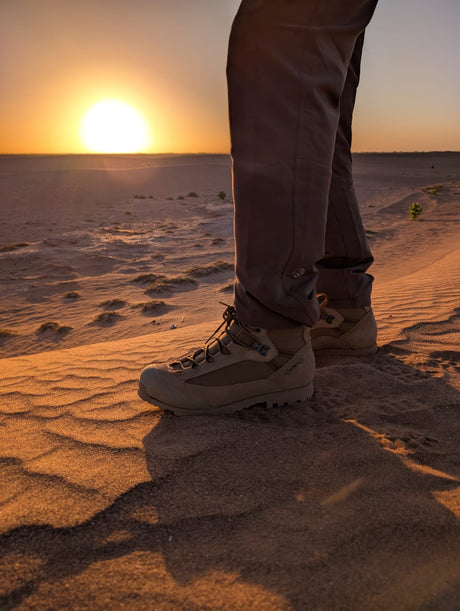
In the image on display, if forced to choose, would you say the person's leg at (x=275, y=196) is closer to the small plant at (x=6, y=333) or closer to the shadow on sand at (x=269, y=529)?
the shadow on sand at (x=269, y=529)

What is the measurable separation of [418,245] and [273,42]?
6.86m

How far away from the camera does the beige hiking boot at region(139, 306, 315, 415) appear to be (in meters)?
1.53

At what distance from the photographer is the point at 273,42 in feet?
3.93

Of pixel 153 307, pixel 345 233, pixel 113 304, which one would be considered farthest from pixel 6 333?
pixel 345 233

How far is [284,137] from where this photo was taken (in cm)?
127

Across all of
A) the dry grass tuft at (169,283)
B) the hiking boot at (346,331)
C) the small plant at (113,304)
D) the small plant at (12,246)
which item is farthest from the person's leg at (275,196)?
the small plant at (12,246)

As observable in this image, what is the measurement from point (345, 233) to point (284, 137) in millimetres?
732

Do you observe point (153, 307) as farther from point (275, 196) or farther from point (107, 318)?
point (275, 196)

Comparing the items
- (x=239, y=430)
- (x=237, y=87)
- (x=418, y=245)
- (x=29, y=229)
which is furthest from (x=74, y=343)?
(x=29, y=229)

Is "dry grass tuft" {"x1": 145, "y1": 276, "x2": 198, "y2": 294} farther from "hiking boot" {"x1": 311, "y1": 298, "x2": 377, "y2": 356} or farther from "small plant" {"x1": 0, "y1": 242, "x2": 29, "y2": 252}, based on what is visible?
"small plant" {"x1": 0, "y1": 242, "x2": 29, "y2": 252}

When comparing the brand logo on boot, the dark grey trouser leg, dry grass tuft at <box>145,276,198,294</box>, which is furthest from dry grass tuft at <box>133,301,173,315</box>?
the brand logo on boot

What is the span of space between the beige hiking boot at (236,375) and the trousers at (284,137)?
0.26 ft

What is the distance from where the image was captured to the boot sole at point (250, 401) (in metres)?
1.53

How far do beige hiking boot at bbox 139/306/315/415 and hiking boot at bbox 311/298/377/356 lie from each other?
48 cm
